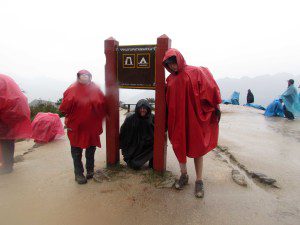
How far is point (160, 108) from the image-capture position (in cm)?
359

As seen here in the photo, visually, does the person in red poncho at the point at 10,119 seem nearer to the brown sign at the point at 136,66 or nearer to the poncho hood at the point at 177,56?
the brown sign at the point at 136,66

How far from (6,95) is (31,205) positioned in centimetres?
164

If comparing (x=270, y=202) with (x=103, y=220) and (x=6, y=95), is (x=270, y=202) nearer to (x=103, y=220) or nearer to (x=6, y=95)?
(x=103, y=220)

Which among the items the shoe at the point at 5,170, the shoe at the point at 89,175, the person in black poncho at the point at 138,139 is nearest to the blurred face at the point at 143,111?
the person in black poncho at the point at 138,139

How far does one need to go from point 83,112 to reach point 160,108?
3.39ft

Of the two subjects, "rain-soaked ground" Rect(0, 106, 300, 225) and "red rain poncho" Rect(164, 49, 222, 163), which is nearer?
"rain-soaked ground" Rect(0, 106, 300, 225)

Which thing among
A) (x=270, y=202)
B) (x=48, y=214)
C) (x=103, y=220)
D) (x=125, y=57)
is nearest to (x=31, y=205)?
(x=48, y=214)

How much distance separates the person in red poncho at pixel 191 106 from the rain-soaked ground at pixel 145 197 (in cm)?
42

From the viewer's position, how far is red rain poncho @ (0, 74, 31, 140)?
12.2ft

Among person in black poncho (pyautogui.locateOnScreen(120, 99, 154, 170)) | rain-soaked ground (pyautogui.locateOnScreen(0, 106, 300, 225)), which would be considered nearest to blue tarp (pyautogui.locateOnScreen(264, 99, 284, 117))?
rain-soaked ground (pyautogui.locateOnScreen(0, 106, 300, 225))

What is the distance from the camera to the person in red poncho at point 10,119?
374cm

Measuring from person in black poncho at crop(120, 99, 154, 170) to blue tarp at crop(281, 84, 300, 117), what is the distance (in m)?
8.86

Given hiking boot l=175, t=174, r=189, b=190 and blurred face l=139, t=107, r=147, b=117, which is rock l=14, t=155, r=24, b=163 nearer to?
blurred face l=139, t=107, r=147, b=117

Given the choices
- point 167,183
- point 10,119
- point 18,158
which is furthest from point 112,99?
point 18,158
